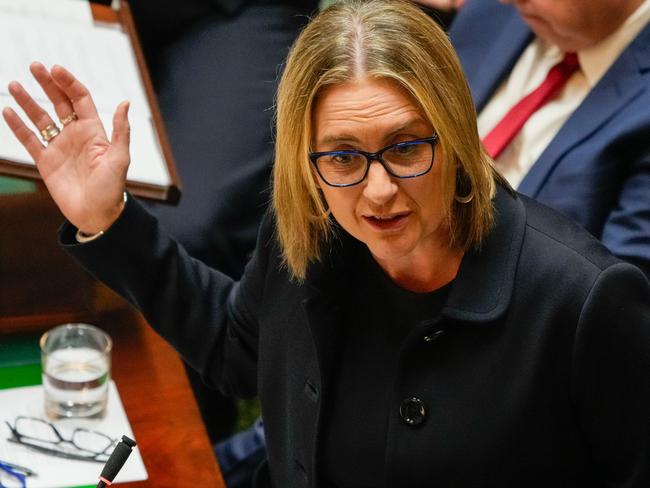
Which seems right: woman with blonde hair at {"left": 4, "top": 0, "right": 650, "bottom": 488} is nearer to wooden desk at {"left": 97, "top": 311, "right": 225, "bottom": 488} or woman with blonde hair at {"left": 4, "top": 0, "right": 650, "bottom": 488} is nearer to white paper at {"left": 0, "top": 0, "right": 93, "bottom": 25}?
wooden desk at {"left": 97, "top": 311, "right": 225, "bottom": 488}

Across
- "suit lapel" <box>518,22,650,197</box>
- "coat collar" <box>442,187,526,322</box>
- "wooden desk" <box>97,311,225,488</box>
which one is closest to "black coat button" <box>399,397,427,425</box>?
"coat collar" <box>442,187,526,322</box>

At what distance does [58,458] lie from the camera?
5.00 feet

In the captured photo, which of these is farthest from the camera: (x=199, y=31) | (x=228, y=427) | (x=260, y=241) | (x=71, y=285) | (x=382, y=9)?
(x=199, y=31)

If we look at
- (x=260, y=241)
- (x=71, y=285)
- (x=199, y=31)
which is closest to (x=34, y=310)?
(x=71, y=285)

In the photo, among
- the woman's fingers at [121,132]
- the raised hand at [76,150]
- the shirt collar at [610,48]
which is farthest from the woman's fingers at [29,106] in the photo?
the shirt collar at [610,48]

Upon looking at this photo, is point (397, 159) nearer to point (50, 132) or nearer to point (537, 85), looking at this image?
point (50, 132)

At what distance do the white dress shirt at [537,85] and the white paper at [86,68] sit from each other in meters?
0.55

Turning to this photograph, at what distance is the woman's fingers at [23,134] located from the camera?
63.9 inches

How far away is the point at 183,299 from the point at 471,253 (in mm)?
456

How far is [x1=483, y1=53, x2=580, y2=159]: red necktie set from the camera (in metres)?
1.94

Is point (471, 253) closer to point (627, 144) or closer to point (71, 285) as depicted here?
point (627, 144)

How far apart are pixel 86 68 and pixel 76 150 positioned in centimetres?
44

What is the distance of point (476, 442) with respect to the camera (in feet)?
4.58

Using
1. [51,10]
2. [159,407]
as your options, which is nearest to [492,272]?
[159,407]
